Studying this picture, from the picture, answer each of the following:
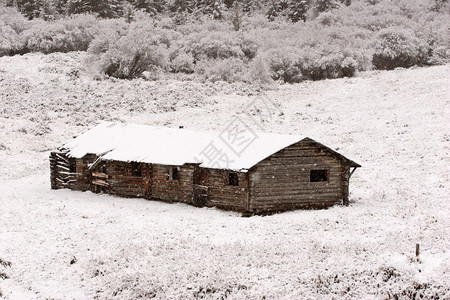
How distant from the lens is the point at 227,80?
5100 centimetres

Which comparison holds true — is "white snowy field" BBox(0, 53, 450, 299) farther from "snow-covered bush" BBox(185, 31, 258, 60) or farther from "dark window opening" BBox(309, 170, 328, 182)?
"snow-covered bush" BBox(185, 31, 258, 60)

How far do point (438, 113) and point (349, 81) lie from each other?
12662 mm

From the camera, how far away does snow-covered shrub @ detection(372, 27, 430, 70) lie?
53094 millimetres

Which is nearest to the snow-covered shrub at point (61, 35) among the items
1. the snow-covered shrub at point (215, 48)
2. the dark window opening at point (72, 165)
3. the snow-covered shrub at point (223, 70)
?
the snow-covered shrub at point (215, 48)

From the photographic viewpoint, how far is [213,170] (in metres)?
24.8

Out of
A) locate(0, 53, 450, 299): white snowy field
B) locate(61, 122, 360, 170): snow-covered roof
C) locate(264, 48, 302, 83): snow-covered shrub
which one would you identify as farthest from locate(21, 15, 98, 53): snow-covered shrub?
locate(61, 122, 360, 170): snow-covered roof


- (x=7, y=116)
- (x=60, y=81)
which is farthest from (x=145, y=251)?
(x=60, y=81)

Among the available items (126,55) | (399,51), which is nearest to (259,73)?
(126,55)

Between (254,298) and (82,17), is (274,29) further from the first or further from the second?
(254,298)

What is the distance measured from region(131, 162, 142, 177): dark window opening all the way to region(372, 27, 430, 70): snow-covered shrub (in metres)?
37.1

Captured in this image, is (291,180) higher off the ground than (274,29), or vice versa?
(274,29)

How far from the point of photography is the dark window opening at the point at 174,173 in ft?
84.6

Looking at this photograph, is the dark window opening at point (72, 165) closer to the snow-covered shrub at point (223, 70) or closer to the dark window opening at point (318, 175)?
the dark window opening at point (318, 175)

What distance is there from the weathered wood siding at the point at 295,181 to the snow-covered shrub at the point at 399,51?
33.4 meters
